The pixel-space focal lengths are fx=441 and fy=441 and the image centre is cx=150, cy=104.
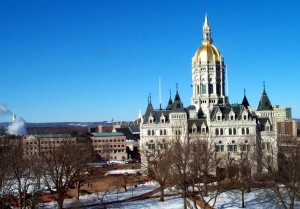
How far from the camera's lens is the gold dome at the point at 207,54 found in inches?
3664

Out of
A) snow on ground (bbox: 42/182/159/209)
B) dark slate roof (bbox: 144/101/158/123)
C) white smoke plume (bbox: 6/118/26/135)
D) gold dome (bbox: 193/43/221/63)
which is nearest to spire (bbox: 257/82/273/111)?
gold dome (bbox: 193/43/221/63)

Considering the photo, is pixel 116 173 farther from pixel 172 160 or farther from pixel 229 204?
pixel 229 204

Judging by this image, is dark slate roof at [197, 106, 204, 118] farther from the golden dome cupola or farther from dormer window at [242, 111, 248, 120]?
the golden dome cupola

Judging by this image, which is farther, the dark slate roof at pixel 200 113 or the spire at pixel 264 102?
the dark slate roof at pixel 200 113

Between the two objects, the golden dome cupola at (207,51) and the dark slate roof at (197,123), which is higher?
the golden dome cupola at (207,51)

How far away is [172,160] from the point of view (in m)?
58.8

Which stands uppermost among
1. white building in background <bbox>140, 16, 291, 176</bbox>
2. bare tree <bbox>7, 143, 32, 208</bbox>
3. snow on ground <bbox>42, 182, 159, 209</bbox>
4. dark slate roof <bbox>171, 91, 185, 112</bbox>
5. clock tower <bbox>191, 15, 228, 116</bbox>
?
clock tower <bbox>191, 15, 228, 116</bbox>

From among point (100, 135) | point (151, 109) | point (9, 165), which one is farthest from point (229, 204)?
point (100, 135)

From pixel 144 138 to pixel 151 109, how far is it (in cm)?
567

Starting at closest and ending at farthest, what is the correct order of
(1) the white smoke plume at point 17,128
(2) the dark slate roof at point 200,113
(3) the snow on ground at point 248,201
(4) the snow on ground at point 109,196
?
(3) the snow on ground at point 248,201
(4) the snow on ground at point 109,196
(2) the dark slate roof at point 200,113
(1) the white smoke plume at point 17,128

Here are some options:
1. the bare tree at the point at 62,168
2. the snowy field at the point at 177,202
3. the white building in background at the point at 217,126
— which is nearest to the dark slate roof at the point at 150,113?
the white building in background at the point at 217,126

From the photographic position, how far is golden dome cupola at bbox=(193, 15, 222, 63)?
93.1m

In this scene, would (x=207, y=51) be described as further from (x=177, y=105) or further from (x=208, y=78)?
(x=177, y=105)

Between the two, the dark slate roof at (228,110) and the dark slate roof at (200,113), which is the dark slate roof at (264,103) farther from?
the dark slate roof at (200,113)
